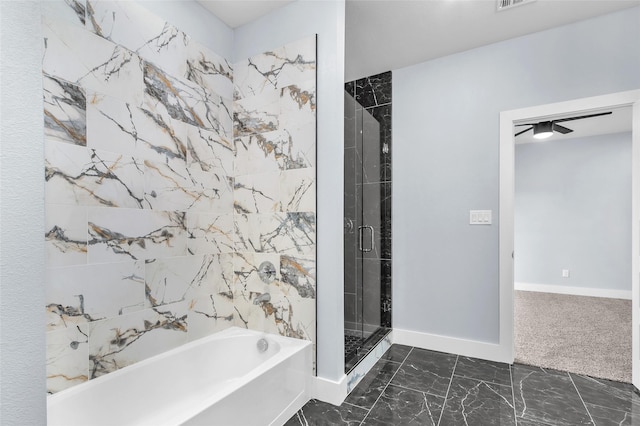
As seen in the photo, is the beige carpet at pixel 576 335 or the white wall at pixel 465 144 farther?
the beige carpet at pixel 576 335

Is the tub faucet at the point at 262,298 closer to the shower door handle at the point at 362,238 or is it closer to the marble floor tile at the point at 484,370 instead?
the shower door handle at the point at 362,238

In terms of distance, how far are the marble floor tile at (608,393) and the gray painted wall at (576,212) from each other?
3.40 meters

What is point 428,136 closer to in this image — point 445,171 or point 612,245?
point 445,171

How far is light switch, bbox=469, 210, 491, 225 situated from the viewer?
106 inches

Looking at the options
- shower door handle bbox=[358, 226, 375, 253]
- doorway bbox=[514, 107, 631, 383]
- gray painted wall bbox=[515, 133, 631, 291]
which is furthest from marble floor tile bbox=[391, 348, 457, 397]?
gray painted wall bbox=[515, 133, 631, 291]

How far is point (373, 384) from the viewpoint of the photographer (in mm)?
2264

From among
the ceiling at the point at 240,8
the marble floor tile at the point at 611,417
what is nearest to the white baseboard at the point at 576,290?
the marble floor tile at the point at 611,417

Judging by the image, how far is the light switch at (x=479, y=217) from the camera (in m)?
2.70

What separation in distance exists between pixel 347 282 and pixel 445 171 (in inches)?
55.2

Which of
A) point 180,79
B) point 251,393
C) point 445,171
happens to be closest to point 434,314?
point 445,171

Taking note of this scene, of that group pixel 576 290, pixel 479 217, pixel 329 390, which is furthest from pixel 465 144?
pixel 576 290

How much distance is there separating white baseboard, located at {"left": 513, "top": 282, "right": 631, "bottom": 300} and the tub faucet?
4934 millimetres

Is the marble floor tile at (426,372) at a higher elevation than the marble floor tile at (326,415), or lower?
lower

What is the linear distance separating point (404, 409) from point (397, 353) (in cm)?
88
